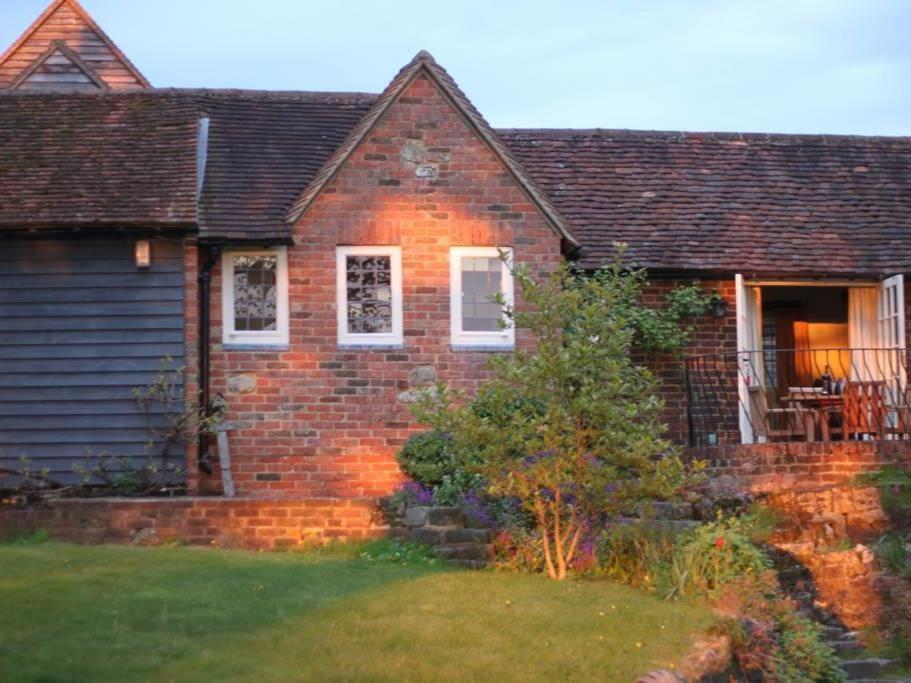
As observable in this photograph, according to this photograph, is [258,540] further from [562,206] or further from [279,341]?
[562,206]

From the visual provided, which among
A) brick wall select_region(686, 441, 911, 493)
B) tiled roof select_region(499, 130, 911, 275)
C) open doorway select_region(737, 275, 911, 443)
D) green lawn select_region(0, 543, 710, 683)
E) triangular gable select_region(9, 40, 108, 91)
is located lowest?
green lawn select_region(0, 543, 710, 683)

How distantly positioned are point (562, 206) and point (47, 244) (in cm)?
702

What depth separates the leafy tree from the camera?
11.6 metres

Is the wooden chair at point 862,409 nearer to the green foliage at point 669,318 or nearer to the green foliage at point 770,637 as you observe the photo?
the green foliage at point 669,318

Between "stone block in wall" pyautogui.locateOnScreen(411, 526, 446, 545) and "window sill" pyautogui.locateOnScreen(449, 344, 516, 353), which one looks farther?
"window sill" pyautogui.locateOnScreen(449, 344, 516, 353)

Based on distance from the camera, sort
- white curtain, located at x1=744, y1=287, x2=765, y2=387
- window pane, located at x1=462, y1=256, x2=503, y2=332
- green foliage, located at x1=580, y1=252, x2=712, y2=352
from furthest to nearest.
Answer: white curtain, located at x1=744, y1=287, x2=765, y2=387, green foliage, located at x1=580, y1=252, x2=712, y2=352, window pane, located at x1=462, y1=256, x2=503, y2=332

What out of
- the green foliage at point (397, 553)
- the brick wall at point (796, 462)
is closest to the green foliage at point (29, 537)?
the green foliage at point (397, 553)

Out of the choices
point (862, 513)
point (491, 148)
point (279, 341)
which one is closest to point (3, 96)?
point (279, 341)

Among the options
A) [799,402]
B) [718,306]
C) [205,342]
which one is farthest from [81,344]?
[799,402]

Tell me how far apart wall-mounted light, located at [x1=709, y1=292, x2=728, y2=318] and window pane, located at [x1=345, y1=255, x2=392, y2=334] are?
4601mm

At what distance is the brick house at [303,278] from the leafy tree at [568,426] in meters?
3.85

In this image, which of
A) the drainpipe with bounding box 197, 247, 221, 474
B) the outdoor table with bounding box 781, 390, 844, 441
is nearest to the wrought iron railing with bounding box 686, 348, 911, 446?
the outdoor table with bounding box 781, 390, 844, 441

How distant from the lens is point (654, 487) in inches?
456

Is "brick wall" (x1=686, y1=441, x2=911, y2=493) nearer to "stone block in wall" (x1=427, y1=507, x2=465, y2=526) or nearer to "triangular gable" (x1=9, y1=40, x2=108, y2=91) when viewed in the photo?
"stone block in wall" (x1=427, y1=507, x2=465, y2=526)
